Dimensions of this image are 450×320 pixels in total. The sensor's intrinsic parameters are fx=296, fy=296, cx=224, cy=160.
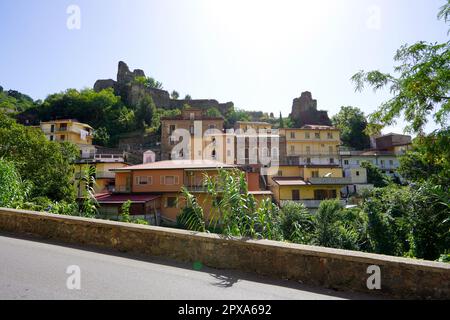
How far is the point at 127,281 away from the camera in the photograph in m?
4.08

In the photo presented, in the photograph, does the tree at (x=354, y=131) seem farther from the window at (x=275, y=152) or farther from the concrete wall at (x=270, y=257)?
the concrete wall at (x=270, y=257)

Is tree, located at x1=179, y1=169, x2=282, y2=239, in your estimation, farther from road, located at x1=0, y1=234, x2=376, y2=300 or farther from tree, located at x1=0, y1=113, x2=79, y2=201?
tree, located at x1=0, y1=113, x2=79, y2=201

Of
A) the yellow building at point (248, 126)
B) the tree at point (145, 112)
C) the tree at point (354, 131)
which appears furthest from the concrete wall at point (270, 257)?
the tree at point (354, 131)

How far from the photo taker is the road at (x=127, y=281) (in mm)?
3639

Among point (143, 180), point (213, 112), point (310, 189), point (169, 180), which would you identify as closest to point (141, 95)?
point (213, 112)

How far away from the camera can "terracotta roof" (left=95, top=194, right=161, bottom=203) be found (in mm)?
25361

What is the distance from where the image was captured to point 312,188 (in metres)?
35.8

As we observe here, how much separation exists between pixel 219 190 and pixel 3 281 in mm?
3746

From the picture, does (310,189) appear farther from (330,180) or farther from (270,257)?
(270,257)

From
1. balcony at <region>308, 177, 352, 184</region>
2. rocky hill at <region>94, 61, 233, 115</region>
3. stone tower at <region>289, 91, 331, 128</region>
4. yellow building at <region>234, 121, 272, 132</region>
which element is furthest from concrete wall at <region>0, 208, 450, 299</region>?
rocky hill at <region>94, 61, 233, 115</region>

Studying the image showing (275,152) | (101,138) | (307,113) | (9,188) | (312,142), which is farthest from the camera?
(307,113)

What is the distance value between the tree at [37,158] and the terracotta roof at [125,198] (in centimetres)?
260

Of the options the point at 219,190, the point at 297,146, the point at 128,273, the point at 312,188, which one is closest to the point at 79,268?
the point at 128,273

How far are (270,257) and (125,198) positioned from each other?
79.5 feet
